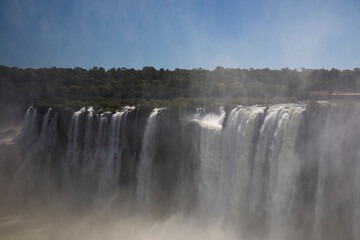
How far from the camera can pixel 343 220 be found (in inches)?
424

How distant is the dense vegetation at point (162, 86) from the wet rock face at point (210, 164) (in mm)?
3609

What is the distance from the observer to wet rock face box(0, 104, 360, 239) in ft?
35.9

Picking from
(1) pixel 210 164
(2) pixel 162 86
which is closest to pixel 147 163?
(1) pixel 210 164

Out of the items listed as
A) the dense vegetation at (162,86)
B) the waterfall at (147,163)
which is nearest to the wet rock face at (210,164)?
the waterfall at (147,163)

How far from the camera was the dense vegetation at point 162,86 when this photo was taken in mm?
25453

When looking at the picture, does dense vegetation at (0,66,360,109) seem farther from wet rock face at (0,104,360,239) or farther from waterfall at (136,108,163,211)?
waterfall at (136,108,163,211)

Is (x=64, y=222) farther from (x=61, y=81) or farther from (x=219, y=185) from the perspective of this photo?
(x=61, y=81)

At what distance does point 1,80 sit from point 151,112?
27.4 meters

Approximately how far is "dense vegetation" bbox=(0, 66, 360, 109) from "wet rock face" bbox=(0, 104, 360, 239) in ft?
11.8

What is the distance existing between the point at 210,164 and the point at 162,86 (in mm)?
17803

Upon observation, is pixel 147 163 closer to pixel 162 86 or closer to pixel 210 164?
pixel 210 164

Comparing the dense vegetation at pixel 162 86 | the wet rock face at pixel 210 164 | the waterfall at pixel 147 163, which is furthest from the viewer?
the dense vegetation at pixel 162 86

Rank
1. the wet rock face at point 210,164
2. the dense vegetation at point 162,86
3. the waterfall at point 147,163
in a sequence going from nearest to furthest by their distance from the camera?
the wet rock face at point 210,164, the waterfall at point 147,163, the dense vegetation at point 162,86

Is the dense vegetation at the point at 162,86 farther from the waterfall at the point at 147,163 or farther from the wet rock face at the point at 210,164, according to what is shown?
the waterfall at the point at 147,163
